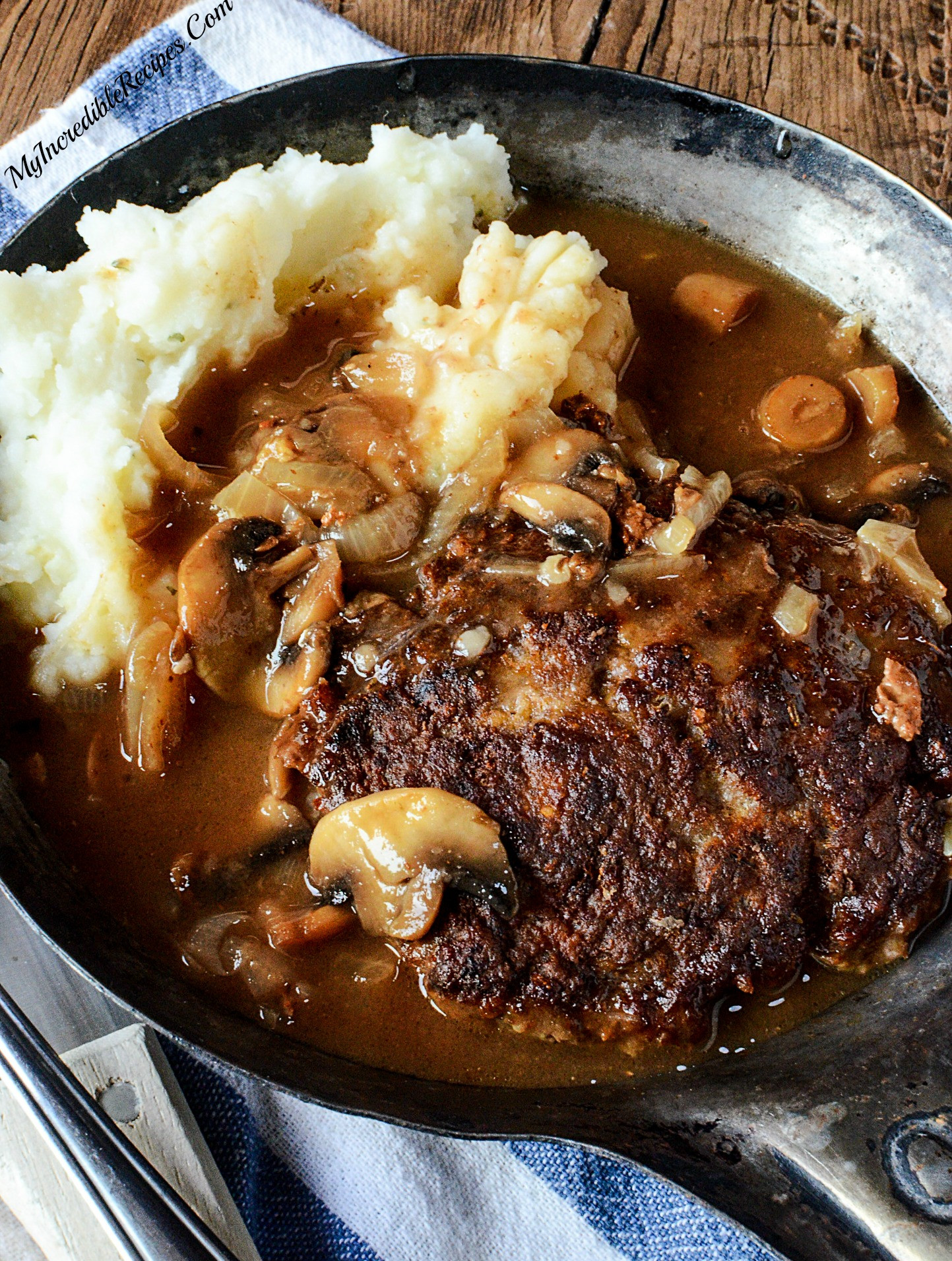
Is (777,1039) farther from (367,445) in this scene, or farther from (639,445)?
(367,445)

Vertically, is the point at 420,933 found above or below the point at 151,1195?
above

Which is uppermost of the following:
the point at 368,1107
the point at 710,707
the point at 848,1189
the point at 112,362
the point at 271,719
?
the point at 112,362

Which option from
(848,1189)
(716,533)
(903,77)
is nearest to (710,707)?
(716,533)

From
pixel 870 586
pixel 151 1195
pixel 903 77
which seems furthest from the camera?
pixel 903 77

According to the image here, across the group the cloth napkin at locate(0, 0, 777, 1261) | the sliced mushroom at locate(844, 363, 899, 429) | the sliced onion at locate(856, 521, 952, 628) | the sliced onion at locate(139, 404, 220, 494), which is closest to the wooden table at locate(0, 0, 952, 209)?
the sliced mushroom at locate(844, 363, 899, 429)

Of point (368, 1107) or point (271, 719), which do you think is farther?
point (271, 719)

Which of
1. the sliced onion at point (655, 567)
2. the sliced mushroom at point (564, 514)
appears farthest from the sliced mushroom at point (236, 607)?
the sliced onion at point (655, 567)

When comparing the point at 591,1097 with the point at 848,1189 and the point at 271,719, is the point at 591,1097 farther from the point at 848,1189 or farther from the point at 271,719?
the point at 271,719

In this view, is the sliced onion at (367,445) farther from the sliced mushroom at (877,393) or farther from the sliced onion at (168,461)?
the sliced mushroom at (877,393)
